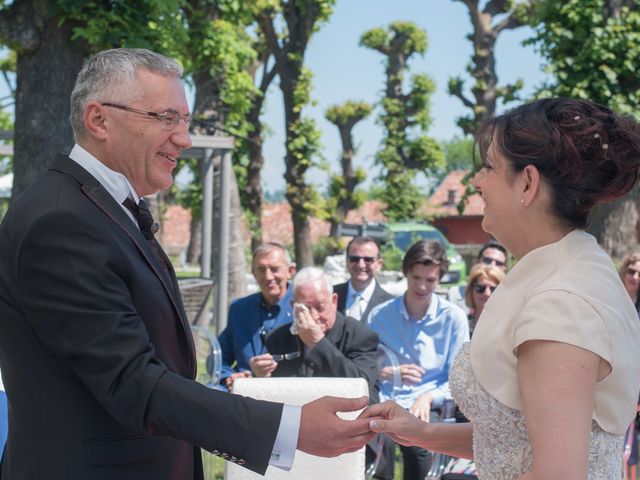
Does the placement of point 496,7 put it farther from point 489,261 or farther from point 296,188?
point 489,261

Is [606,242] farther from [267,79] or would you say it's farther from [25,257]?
[267,79]

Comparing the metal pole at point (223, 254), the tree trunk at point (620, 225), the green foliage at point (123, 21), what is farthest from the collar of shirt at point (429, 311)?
the tree trunk at point (620, 225)

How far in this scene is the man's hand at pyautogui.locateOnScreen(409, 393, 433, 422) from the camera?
5543 millimetres

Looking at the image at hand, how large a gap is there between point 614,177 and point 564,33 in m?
10.9

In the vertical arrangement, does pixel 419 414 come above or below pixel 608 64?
below

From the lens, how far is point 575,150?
211 centimetres

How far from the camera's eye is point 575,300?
2.06 metres

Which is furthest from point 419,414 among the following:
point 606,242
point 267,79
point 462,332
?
point 267,79

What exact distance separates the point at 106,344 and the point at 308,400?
195 centimetres

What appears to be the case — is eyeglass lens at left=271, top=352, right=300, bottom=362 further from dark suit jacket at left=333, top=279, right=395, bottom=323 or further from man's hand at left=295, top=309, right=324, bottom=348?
dark suit jacket at left=333, top=279, right=395, bottom=323

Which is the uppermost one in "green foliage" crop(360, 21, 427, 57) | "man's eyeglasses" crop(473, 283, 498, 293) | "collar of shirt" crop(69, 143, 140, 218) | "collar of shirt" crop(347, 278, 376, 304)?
"green foliage" crop(360, 21, 427, 57)

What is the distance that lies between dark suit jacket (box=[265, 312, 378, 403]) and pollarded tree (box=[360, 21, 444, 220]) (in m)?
27.0

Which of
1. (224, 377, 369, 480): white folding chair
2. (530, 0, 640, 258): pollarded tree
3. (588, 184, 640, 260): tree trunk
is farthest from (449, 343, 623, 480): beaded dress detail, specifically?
(530, 0, 640, 258): pollarded tree

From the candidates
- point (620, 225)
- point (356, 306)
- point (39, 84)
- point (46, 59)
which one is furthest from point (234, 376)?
point (620, 225)
